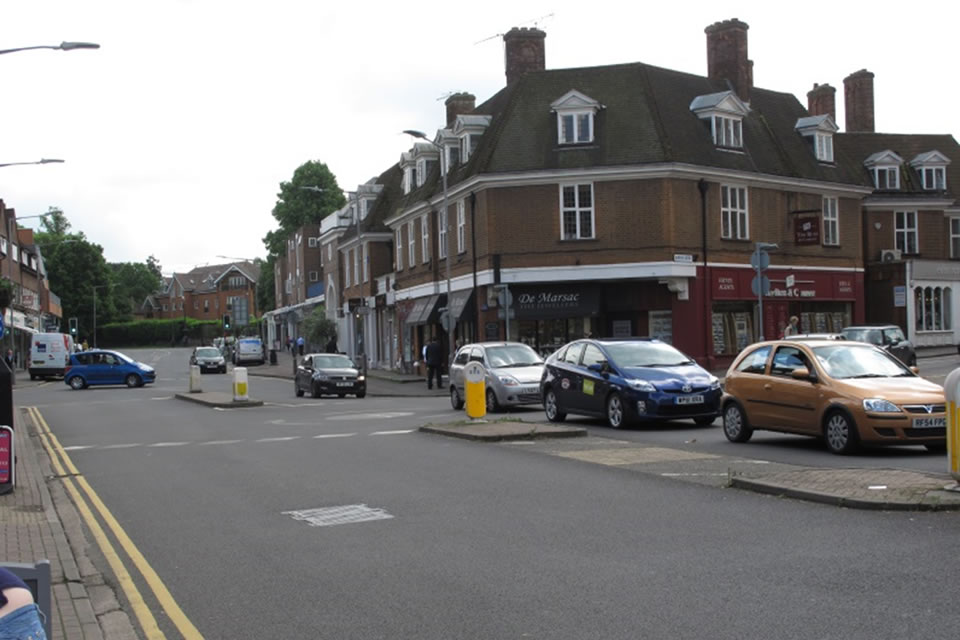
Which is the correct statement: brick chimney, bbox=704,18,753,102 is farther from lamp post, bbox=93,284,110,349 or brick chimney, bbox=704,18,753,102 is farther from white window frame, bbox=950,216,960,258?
lamp post, bbox=93,284,110,349

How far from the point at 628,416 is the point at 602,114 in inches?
889

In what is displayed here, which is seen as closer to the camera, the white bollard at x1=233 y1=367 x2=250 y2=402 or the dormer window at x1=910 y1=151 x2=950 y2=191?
the white bollard at x1=233 y1=367 x2=250 y2=402

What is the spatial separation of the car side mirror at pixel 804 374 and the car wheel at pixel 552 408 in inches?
253

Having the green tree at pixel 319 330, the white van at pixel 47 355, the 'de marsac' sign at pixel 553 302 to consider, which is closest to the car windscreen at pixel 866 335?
the 'de marsac' sign at pixel 553 302

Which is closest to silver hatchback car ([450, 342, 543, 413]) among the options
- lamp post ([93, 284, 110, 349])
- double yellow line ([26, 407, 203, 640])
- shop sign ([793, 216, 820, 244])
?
double yellow line ([26, 407, 203, 640])

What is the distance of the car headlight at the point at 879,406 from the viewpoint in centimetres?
1247

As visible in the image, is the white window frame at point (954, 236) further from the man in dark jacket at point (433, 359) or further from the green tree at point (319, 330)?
the green tree at point (319, 330)

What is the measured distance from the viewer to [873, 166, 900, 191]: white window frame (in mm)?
47875

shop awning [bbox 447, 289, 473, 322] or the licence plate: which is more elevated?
shop awning [bbox 447, 289, 473, 322]

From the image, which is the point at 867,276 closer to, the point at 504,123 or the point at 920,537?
the point at 504,123

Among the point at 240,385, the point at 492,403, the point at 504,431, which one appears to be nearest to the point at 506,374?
the point at 492,403

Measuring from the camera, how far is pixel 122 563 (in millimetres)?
8195

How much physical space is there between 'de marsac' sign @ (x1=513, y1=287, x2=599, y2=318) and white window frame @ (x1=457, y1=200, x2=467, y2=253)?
3.78 meters

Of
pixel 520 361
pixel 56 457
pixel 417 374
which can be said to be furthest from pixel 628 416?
pixel 417 374
